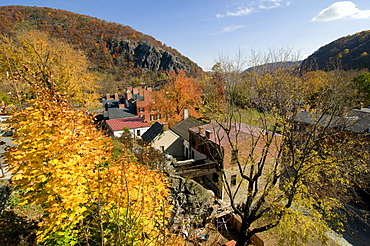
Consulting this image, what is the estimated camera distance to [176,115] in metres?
26.9

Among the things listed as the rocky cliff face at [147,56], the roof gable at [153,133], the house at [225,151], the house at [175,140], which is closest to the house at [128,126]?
the roof gable at [153,133]

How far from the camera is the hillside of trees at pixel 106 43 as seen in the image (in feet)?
321

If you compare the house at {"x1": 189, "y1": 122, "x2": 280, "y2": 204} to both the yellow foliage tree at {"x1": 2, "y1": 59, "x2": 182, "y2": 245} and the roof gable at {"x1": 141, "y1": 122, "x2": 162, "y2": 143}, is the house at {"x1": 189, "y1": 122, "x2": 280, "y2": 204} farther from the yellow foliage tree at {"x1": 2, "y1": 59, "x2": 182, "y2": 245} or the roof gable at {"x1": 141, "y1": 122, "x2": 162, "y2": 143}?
the yellow foliage tree at {"x1": 2, "y1": 59, "x2": 182, "y2": 245}

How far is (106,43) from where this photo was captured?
114 m

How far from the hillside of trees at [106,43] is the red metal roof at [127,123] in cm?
6364

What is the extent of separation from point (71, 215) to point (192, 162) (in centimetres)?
1370

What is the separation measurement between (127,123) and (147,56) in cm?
8991

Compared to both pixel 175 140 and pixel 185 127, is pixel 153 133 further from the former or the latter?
pixel 185 127

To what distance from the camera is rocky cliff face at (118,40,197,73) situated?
360 feet

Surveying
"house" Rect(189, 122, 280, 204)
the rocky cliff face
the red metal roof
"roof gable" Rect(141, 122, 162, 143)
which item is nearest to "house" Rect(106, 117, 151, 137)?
the red metal roof

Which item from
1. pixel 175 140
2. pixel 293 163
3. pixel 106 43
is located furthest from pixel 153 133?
pixel 106 43

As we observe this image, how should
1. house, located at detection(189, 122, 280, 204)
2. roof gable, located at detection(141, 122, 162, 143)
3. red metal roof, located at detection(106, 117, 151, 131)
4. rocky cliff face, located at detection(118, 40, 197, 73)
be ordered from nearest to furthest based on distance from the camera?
house, located at detection(189, 122, 280, 204) → roof gable, located at detection(141, 122, 162, 143) → red metal roof, located at detection(106, 117, 151, 131) → rocky cliff face, located at detection(118, 40, 197, 73)

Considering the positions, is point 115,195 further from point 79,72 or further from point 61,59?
point 79,72

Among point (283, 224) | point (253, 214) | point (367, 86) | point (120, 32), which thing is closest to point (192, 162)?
point (253, 214)
